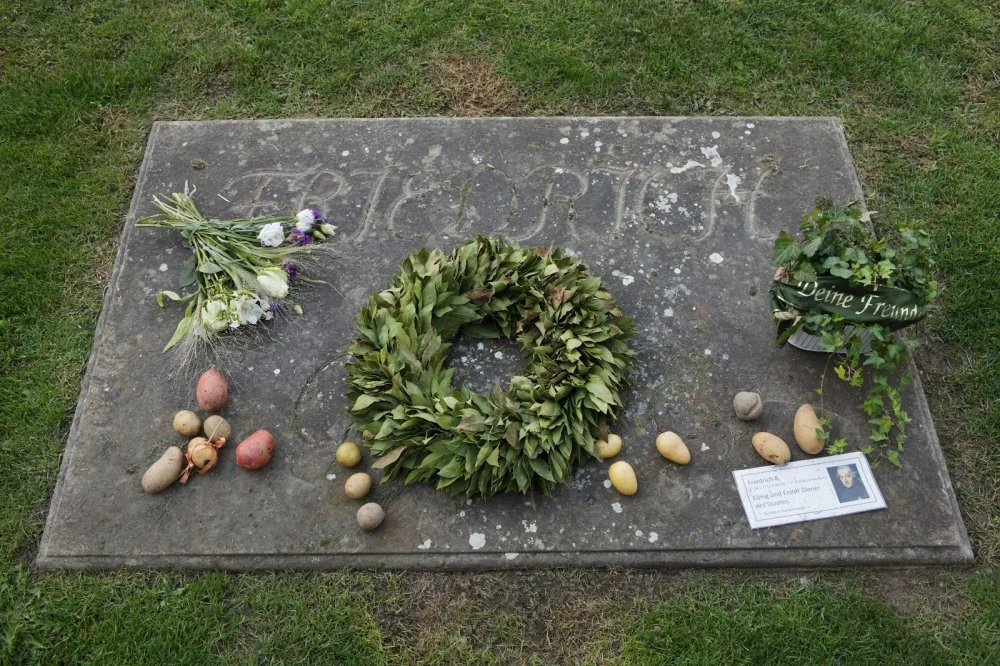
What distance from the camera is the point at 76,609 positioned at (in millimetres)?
3434

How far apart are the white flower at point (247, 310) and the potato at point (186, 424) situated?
0.57 metres

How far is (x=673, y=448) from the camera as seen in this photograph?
11.6 feet

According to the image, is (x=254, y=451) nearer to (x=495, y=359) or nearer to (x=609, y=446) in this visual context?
(x=495, y=359)

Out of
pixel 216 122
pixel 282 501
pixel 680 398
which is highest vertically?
pixel 216 122

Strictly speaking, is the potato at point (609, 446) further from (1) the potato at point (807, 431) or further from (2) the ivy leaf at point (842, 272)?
(2) the ivy leaf at point (842, 272)

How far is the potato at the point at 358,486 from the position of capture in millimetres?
3492

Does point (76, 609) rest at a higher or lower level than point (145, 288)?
lower

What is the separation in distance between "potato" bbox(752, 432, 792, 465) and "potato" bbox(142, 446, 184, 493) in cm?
282

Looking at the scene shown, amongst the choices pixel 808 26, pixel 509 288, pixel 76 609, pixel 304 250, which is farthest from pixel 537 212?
pixel 76 609

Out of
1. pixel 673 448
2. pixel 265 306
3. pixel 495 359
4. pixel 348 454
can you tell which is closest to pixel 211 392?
pixel 265 306

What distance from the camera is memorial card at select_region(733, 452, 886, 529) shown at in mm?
3461

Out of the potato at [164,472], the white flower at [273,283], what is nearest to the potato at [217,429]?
the potato at [164,472]

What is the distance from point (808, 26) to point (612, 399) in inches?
144

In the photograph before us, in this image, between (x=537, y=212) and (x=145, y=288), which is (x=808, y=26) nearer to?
(x=537, y=212)
